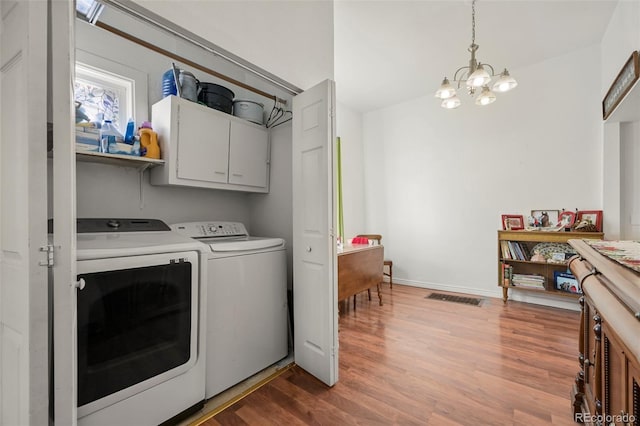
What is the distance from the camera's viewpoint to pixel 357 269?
3.12m

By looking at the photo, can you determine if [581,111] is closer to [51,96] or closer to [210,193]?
[210,193]

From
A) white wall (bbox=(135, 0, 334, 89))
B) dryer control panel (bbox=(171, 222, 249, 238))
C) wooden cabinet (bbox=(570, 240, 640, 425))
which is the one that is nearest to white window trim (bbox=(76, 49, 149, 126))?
dryer control panel (bbox=(171, 222, 249, 238))

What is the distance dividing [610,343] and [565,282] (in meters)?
2.83

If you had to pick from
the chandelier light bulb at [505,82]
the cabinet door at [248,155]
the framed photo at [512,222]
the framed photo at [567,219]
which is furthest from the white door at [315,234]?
the framed photo at [567,219]

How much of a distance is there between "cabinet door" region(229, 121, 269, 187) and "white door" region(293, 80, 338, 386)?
50 cm

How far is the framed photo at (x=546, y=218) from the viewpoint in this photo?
3.31m

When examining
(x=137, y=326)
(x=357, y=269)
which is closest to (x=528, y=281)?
(x=357, y=269)

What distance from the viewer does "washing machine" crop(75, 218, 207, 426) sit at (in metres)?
1.21

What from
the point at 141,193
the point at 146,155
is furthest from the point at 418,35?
the point at 141,193

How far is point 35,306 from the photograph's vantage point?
32.1 inches

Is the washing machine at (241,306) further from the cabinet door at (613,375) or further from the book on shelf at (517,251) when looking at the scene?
the book on shelf at (517,251)

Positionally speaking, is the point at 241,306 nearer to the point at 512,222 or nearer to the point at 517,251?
the point at 517,251


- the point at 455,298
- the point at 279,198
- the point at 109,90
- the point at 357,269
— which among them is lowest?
the point at 455,298

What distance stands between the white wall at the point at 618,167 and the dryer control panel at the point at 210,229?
3.65 m
